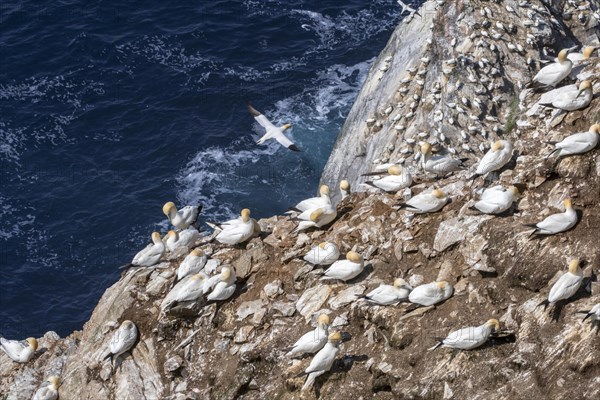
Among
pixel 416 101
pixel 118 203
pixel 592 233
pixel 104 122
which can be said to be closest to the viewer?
pixel 592 233

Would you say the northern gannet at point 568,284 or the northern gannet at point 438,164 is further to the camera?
the northern gannet at point 438,164

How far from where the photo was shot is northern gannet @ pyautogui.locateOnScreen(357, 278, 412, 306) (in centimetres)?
2098

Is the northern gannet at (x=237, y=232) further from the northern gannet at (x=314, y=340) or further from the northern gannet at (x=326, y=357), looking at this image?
the northern gannet at (x=326, y=357)

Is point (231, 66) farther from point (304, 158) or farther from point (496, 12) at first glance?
point (496, 12)

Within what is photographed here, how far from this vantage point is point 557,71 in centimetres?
2672

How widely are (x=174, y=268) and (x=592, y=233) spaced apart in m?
11.3

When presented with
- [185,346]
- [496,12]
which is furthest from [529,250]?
[496,12]

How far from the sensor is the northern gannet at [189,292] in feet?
76.6

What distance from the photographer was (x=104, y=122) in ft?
151

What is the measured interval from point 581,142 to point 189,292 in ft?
34.9

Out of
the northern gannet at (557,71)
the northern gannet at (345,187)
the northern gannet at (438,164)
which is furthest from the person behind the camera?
the northern gannet at (557,71)

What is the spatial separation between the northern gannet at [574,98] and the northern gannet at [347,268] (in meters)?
7.20

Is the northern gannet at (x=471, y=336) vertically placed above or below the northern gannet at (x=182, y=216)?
below

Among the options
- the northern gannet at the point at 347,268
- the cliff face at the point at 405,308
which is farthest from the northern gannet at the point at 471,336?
the northern gannet at the point at 347,268
